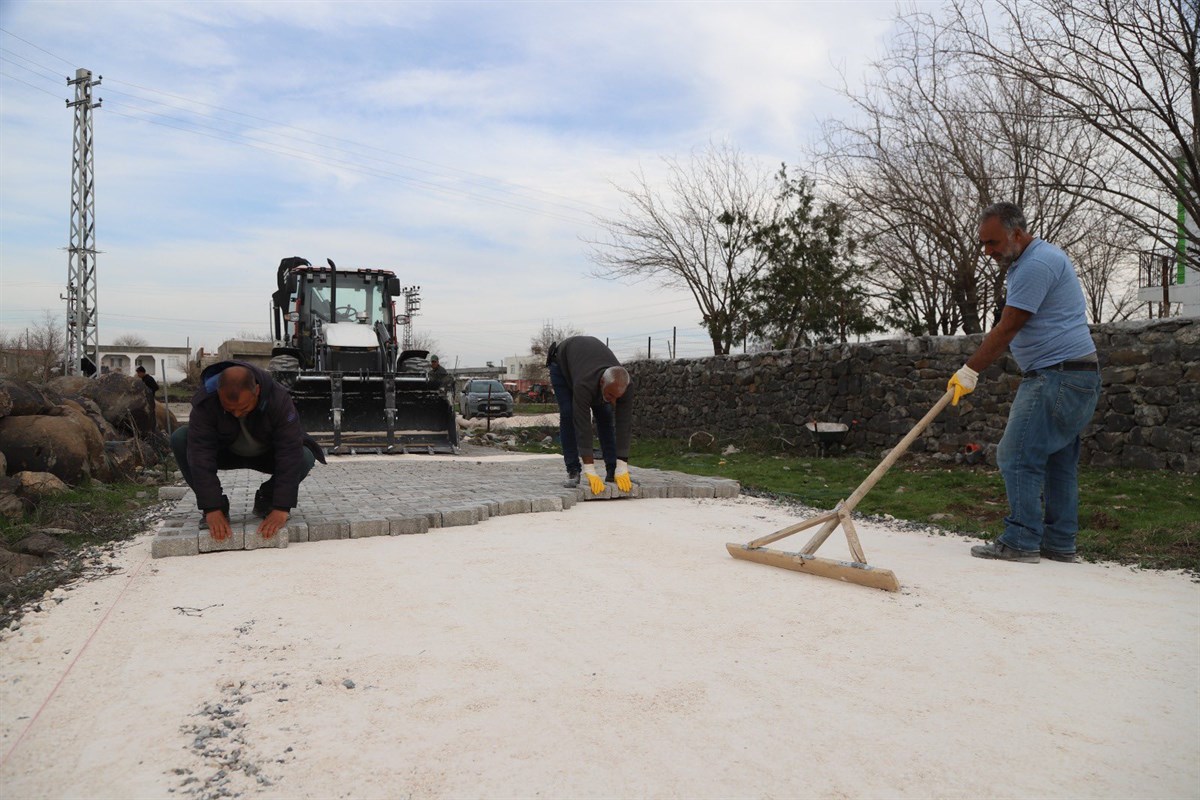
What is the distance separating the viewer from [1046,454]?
14.5 feet

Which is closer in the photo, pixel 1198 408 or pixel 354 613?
pixel 354 613

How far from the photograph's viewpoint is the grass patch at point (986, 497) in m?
5.10

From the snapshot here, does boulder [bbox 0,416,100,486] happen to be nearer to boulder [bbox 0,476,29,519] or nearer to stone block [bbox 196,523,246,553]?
boulder [bbox 0,476,29,519]

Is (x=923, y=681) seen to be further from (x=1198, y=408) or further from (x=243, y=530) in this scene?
(x=1198, y=408)

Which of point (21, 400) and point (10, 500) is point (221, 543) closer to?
point (10, 500)

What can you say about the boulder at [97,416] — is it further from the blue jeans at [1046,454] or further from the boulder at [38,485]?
the blue jeans at [1046,454]

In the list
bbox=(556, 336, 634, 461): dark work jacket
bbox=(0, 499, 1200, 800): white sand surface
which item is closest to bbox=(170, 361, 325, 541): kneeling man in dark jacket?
bbox=(0, 499, 1200, 800): white sand surface

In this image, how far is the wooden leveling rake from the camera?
3958 mm

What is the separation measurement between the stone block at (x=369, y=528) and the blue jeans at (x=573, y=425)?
2005mm

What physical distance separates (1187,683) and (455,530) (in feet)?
12.8

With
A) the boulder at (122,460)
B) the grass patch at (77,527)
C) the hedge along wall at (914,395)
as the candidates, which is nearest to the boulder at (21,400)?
the boulder at (122,460)

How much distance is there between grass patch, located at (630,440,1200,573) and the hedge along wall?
1.36 ft

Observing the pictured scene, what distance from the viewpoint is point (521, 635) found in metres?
3.20

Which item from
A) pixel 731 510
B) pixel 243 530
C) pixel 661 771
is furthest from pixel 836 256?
pixel 661 771
